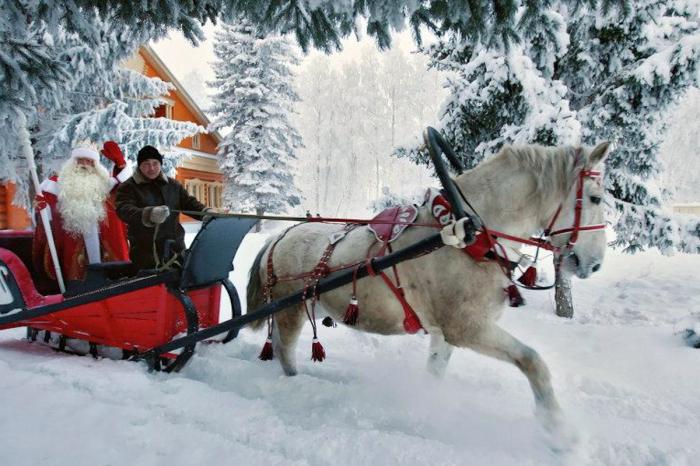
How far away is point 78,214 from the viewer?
15.2 ft

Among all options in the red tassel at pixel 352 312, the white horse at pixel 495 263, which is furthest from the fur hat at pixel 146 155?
the red tassel at pixel 352 312

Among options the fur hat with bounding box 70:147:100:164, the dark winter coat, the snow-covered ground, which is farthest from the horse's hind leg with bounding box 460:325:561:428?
the fur hat with bounding box 70:147:100:164

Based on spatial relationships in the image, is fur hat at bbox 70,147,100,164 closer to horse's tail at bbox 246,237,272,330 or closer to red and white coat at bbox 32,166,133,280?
red and white coat at bbox 32,166,133,280

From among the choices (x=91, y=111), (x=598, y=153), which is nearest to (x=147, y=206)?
(x=598, y=153)

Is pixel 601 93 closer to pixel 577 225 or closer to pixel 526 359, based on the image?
pixel 577 225

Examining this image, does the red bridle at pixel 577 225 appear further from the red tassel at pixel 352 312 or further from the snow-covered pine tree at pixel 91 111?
the snow-covered pine tree at pixel 91 111

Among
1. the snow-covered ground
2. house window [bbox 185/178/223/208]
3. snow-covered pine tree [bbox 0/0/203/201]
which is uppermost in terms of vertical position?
snow-covered pine tree [bbox 0/0/203/201]

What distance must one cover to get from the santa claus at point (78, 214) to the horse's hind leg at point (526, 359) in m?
4.14

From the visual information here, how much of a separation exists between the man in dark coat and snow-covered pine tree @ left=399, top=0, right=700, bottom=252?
154 inches

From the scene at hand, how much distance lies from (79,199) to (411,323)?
3815mm

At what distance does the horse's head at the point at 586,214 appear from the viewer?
275cm

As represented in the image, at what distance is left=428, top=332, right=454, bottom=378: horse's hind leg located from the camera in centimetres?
360

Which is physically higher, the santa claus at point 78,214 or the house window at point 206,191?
the house window at point 206,191

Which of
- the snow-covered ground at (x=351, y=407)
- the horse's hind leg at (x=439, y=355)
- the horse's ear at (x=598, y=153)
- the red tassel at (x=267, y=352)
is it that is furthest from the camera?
the red tassel at (x=267, y=352)
